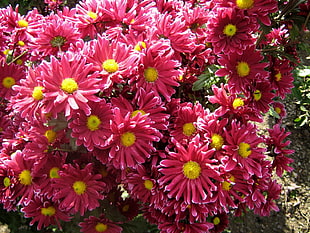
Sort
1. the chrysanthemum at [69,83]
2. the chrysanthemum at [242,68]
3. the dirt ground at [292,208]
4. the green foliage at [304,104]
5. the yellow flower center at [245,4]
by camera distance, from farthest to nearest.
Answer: the green foliage at [304,104] < the dirt ground at [292,208] < the chrysanthemum at [242,68] < the yellow flower center at [245,4] < the chrysanthemum at [69,83]

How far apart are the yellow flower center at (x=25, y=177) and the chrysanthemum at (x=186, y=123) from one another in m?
0.64

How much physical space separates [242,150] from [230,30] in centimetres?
48

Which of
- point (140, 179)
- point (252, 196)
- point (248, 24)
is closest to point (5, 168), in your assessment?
point (140, 179)

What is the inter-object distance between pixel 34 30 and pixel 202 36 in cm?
81

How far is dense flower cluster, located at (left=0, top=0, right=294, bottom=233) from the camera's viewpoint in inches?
45.0

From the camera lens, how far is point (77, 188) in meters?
1.25

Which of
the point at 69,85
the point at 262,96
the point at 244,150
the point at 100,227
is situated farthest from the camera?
the point at 100,227

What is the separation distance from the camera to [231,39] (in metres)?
1.26

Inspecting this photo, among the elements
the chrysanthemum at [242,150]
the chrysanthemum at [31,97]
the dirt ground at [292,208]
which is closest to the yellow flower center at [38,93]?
the chrysanthemum at [31,97]

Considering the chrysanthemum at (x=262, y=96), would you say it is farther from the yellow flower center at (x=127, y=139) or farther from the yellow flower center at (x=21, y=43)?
the yellow flower center at (x=21, y=43)

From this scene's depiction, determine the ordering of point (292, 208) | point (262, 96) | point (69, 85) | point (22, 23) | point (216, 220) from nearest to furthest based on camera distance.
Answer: point (69, 85) → point (262, 96) → point (22, 23) → point (216, 220) → point (292, 208)

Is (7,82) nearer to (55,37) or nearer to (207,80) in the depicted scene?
(55,37)

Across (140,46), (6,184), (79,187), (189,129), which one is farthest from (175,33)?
(6,184)

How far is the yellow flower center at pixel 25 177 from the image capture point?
1.32 m
